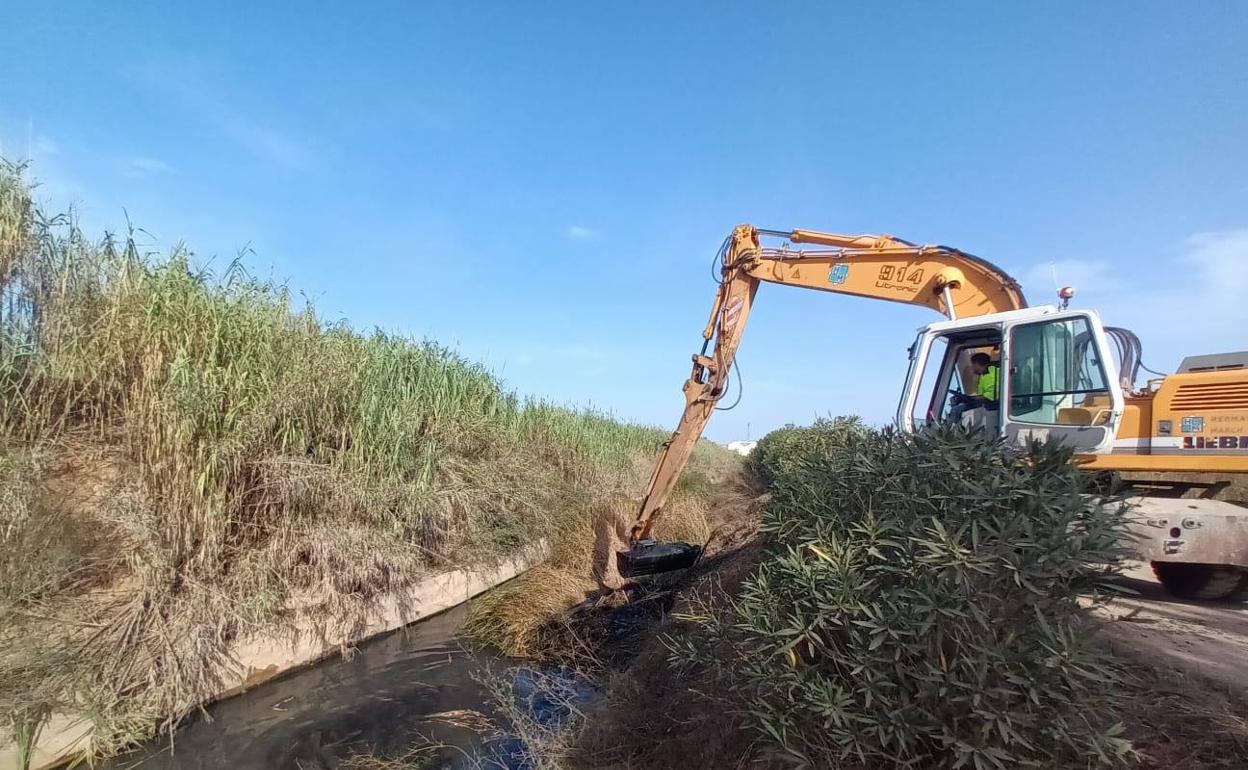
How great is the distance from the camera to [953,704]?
2.37 meters

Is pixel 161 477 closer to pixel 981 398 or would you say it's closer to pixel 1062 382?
pixel 981 398

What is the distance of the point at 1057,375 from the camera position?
5.99m

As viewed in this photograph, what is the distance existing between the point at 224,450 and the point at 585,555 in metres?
4.51

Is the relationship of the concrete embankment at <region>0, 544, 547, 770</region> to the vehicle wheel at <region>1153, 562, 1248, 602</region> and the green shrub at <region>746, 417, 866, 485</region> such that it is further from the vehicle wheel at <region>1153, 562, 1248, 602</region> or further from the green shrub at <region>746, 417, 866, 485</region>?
the vehicle wheel at <region>1153, 562, 1248, 602</region>

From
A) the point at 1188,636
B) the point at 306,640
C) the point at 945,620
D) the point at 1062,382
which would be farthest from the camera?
the point at 306,640

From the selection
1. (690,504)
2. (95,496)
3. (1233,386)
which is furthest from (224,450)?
(1233,386)

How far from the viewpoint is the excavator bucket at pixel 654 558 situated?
7.14m

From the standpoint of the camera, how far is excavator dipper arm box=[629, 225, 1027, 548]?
696 centimetres

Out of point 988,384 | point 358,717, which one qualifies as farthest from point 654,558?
point 988,384

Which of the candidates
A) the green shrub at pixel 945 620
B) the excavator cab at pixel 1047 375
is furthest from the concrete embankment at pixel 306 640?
the excavator cab at pixel 1047 375

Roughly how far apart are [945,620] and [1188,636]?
3351mm

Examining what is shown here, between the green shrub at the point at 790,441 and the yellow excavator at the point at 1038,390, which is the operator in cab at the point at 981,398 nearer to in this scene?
the yellow excavator at the point at 1038,390

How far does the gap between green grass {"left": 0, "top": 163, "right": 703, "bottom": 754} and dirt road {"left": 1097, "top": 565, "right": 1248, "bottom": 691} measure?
20.9 feet

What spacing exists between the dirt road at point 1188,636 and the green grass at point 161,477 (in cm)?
636
